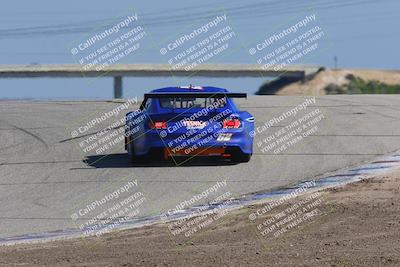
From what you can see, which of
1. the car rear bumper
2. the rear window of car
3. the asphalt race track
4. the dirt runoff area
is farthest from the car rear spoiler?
the dirt runoff area

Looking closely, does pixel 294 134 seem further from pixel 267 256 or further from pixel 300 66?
pixel 300 66

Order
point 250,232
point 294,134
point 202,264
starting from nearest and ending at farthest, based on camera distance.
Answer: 1. point 202,264
2. point 250,232
3. point 294,134

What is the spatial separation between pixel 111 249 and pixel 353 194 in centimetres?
376

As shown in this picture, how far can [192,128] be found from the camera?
15.2m

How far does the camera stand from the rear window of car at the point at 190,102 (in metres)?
15.6

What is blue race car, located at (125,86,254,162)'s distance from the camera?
600 inches

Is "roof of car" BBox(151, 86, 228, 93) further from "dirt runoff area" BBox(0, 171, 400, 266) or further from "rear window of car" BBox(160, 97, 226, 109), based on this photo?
"dirt runoff area" BBox(0, 171, 400, 266)

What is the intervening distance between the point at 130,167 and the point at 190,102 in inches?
57.4

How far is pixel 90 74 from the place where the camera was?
91750 mm

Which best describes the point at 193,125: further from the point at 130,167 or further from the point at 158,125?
the point at 130,167

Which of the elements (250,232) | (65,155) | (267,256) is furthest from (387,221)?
(65,155)

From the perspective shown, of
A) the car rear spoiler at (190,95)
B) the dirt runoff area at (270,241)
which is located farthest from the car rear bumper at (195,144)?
the dirt runoff area at (270,241)

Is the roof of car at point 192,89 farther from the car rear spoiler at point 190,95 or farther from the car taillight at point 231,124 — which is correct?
the car taillight at point 231,124

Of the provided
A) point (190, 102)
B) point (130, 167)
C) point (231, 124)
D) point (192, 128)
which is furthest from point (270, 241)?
point (130, 167)
